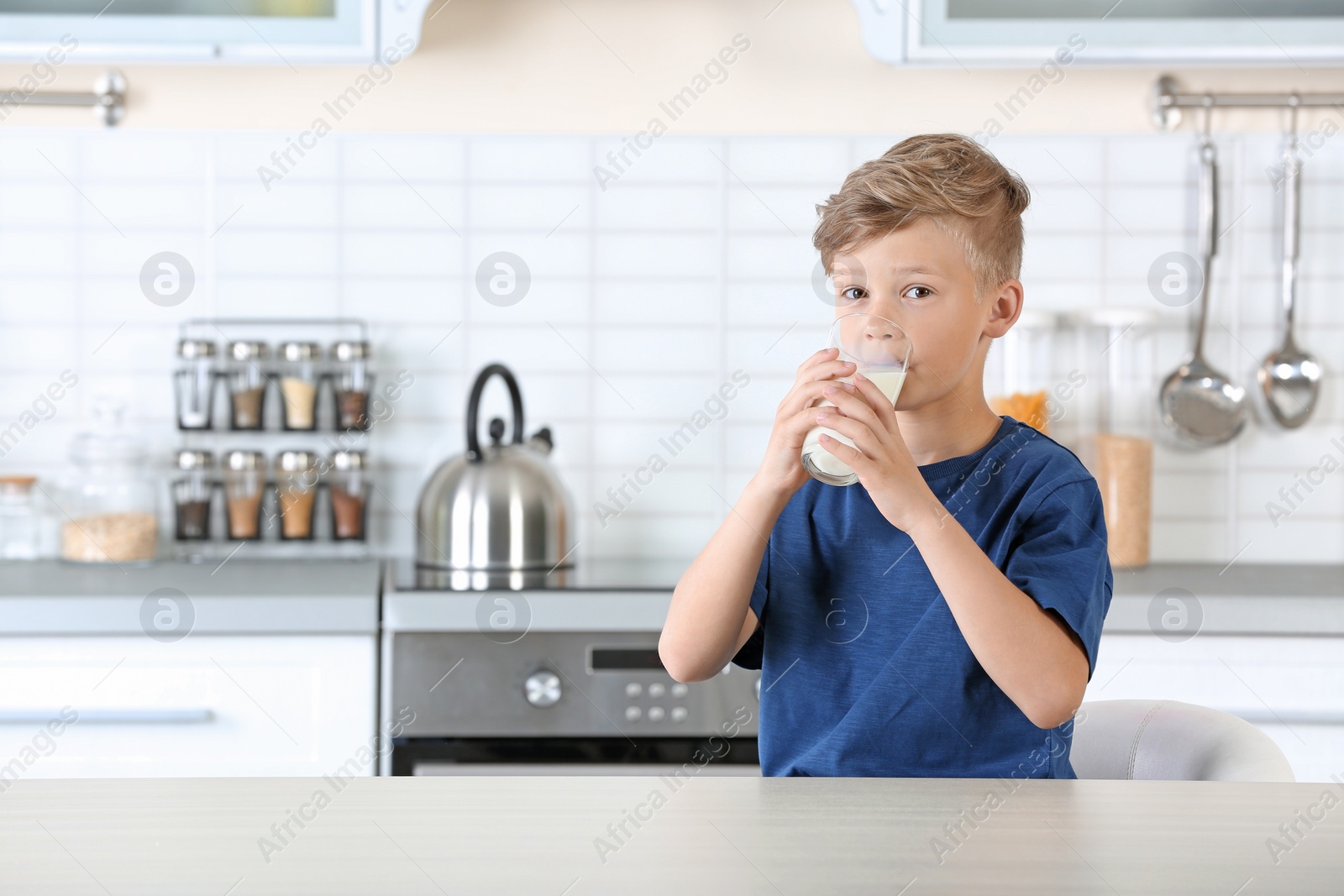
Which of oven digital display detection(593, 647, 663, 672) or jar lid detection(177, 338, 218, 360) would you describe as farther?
jar lid detection(177, 338, 218, 360)

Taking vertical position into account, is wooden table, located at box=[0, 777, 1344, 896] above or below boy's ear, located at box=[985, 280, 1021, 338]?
below

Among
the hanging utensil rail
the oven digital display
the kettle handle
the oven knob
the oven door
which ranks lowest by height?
the oven door

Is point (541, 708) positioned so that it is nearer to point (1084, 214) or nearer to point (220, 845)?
point (220, 845)

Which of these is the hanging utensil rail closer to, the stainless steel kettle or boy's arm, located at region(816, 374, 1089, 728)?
the stainless steel kettle

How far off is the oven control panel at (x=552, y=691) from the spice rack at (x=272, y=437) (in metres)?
0.45

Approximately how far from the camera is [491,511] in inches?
66.8

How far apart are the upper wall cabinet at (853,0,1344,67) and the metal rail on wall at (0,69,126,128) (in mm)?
1216

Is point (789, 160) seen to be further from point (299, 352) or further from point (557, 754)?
point (557, 754)

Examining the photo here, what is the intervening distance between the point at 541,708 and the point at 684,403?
0.68 metres

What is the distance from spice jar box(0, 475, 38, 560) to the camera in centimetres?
190

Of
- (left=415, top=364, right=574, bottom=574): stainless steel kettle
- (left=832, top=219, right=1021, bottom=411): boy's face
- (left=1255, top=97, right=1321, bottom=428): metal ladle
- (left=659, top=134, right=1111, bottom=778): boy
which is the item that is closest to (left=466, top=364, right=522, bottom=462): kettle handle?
(left=415, top=364, right=574, bottom=574): stainless steel kettle

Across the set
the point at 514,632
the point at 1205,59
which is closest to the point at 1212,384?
the point at 1205,59

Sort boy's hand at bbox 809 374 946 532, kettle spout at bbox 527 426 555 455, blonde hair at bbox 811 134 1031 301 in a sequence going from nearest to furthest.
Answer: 1. boy's hand at bbox 809 374 946 532
2. blonde hair at bbox 811 134 1031 301
3. kettle spout at bbox 527 426 555 455

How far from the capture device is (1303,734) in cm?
157
